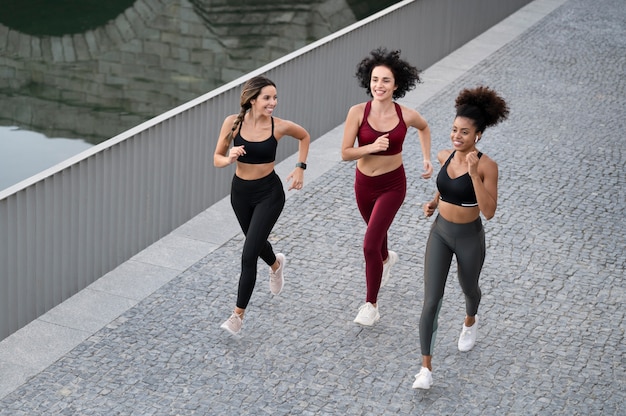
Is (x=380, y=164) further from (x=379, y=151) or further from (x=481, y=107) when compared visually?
(x=481, y=107)

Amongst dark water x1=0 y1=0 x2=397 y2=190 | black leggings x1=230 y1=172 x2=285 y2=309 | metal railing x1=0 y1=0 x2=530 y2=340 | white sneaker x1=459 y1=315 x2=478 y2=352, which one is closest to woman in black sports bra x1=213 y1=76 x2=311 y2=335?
black leggings x1=230 y1=172 x2=285 y2=309

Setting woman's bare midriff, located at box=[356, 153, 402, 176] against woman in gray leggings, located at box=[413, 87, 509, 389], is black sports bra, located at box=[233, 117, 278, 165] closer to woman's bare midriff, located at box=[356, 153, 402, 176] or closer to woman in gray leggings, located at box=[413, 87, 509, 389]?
woman's bare midriff, located at box=[356, 153, 402, 176]

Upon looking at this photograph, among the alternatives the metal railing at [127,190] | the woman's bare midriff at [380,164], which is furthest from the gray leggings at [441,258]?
the metal railing at [127,190]

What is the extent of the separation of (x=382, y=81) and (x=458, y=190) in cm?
123

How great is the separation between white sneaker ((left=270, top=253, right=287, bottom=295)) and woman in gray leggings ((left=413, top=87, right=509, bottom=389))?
5.25 ft

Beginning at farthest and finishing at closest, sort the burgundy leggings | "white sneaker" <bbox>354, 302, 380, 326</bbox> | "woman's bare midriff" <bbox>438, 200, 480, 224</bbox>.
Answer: "white sneaker" <bbox>354, 302, 380, 326</bbox>, the burgundy leggings, "woman's bare midriff" <bbox>438, 200, 480, 224</bbox>

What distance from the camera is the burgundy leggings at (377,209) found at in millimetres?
8516

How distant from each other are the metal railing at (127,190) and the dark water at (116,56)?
4.08 meters

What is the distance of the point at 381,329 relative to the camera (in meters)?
8.67

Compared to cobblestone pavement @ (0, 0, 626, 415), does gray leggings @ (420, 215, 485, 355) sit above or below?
above

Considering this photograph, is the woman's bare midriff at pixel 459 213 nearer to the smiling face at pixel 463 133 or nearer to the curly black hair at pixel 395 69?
the smiling face at pixel 463 133

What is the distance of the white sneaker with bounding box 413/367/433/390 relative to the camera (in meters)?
7.72

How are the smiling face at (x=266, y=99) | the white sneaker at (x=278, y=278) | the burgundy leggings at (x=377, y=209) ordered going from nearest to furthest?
the smiling face at (x=266, y=99) → the burgundy leggings at (x=377, y=209) → the white sneaker at (x=278, y=278)

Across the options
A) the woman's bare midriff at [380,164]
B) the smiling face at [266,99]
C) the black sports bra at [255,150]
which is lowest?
the woman's bare midriff at [380,164]
